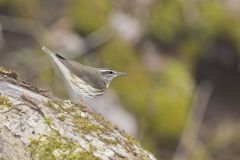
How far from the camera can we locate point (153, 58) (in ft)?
40.1

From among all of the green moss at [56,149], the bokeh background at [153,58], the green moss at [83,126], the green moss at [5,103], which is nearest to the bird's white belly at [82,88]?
the green moss at [83,126]

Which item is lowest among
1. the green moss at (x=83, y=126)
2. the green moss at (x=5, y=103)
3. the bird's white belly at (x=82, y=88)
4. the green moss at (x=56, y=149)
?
the green moss at (x=56, y=149)

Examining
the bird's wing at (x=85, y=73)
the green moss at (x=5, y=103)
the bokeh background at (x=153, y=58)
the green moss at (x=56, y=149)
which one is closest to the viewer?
the green moss at (x=56, y=149)

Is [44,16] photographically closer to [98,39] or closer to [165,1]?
[98,39]

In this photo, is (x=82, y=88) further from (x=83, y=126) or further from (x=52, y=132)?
(x=52, y=132)

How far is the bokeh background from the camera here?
34.1 feet

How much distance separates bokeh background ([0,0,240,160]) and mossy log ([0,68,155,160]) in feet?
15.3

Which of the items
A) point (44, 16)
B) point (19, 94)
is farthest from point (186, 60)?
point (19, 94)

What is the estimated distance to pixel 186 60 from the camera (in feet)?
40.7

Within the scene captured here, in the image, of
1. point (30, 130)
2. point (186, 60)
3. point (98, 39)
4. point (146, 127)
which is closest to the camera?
point (30, 130)

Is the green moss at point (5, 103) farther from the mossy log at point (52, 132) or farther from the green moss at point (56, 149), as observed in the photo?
the green moss at point (56, 149)

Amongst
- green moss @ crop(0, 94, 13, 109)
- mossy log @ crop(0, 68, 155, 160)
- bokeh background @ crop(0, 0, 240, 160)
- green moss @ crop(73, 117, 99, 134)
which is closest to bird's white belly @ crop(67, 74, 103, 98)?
mossy log @ crop(0, 68, 155, 160)

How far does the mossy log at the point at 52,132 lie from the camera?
434 cm

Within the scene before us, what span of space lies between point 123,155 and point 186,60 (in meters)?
8.05
